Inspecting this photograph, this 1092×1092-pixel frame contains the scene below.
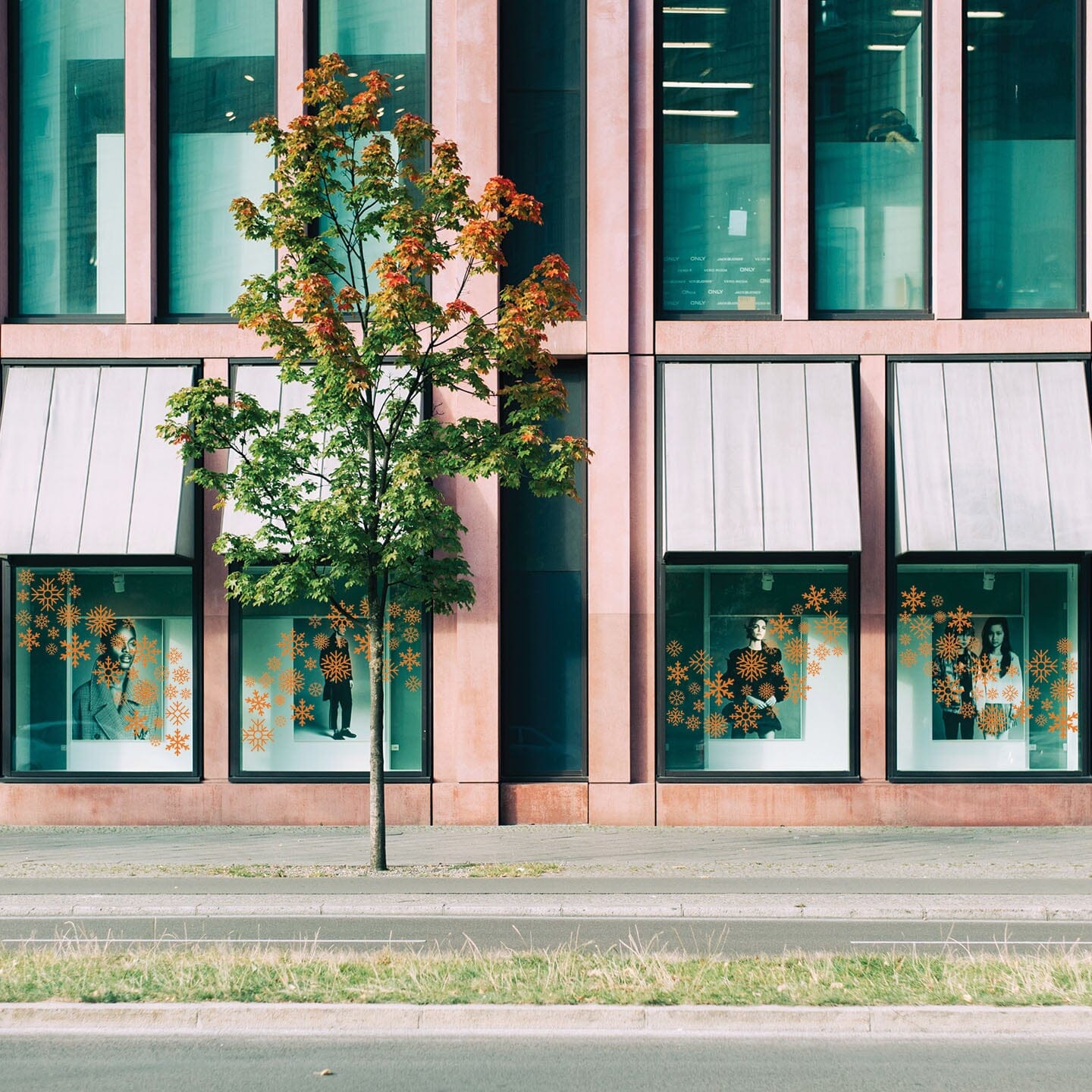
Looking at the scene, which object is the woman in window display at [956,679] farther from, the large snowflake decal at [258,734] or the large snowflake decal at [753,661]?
the large snowflake decal at [258,734]

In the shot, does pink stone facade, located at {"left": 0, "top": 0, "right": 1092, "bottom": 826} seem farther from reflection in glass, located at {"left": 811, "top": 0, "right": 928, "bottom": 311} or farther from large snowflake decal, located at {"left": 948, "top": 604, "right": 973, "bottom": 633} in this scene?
large snowflake decal, located at {"left": 948, "top": 604, "right": 973, "bottom": 633}

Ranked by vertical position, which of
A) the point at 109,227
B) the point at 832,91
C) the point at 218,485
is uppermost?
the point at 832,91

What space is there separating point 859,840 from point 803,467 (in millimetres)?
4880

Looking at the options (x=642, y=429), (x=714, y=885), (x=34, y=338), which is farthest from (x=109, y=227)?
(x=714, y=885)

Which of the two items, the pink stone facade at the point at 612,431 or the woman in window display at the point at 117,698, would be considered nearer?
the pink stone facade at the point at 612,431

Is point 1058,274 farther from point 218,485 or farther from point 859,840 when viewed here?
point 218,485

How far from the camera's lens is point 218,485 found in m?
Result: 13.9

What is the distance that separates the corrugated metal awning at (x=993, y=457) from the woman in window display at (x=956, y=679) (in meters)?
1.55

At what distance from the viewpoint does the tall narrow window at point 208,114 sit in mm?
18469

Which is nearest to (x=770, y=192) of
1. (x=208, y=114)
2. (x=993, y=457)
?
(x=993, y=457)

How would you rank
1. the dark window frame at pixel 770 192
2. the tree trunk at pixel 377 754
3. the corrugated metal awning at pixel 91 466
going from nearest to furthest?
the tree trunk at pixel 377 754, the corrugated metal awning at pixel 91 466, the dark window frame at pixel 770 192

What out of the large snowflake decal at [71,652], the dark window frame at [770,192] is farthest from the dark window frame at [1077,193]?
the large snowflake decal at [71,652]

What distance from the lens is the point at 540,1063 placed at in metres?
7.09

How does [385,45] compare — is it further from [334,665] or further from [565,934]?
[565,934]
